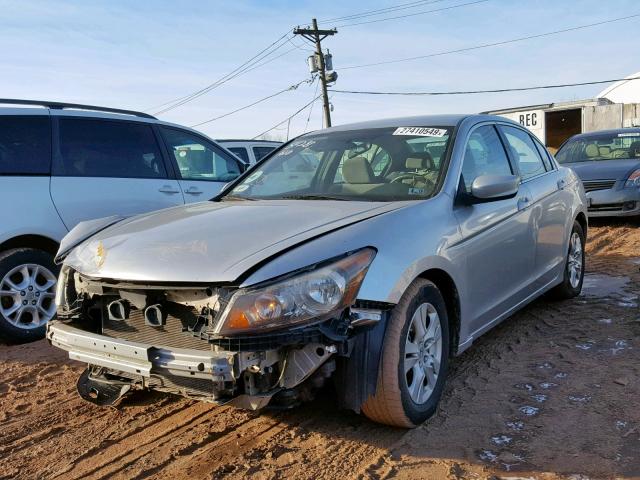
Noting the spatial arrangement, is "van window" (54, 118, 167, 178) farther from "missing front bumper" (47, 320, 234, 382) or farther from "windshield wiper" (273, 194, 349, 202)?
"missing front bumper" (47, 320, 234, 382)

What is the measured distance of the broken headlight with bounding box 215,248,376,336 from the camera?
262cm

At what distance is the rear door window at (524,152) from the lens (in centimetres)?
479

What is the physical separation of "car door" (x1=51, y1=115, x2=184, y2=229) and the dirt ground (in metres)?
1.47

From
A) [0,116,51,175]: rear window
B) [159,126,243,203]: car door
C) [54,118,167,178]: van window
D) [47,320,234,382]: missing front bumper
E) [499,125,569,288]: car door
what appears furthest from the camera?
[159,126,243,203]: car door

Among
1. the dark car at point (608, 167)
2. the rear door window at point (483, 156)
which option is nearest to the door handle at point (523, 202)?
the rear door window at point (483, 156)

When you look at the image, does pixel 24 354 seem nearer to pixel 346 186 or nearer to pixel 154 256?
pixel 154 256

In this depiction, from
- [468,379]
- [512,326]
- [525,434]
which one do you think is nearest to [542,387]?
[468,379]

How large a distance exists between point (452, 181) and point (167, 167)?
3.37 meters

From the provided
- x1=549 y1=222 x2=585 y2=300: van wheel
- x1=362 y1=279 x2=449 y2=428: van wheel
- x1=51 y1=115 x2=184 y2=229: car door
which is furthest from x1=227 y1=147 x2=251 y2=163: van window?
x1=362 y1=279 x2=449 y2=428: van wheel

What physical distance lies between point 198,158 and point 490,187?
377 centimetres

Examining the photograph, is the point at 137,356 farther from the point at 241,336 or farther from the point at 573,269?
the point at 573,269

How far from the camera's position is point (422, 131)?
13.8 feet

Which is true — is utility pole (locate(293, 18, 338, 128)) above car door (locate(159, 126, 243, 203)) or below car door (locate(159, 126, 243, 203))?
above

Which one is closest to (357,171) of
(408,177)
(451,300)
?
(408,177)
